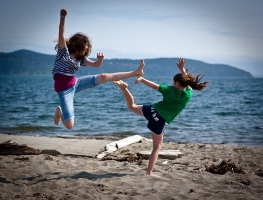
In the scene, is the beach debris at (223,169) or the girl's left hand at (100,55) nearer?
the girl's left hand at (100,55)

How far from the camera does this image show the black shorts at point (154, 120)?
6.70m

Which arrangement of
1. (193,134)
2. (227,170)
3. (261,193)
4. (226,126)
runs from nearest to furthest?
(261,193), (227,170), (193,134), (226,126)

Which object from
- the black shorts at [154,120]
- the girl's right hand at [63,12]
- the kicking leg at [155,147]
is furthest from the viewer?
the kicking leg at [155,147]

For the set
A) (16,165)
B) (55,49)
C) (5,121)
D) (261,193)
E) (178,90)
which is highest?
(55,49)

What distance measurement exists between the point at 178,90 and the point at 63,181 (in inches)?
106

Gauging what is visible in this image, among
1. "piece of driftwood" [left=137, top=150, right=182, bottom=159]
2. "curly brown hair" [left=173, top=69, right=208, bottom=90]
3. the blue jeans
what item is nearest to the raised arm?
the blue jeans

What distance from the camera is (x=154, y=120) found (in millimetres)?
6715

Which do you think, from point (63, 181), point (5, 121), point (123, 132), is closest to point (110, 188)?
point (63, 181)

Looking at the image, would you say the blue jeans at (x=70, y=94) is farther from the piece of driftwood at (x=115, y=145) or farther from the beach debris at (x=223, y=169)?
the beach debris at (x=223, y=169)

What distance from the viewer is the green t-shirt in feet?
21.5

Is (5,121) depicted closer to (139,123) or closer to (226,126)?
(139,123)

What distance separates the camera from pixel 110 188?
20.3 ft

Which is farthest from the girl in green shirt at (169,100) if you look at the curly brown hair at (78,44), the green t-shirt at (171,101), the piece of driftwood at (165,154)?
the piece of driftwood at (165,154)

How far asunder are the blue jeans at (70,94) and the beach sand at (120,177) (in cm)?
129
